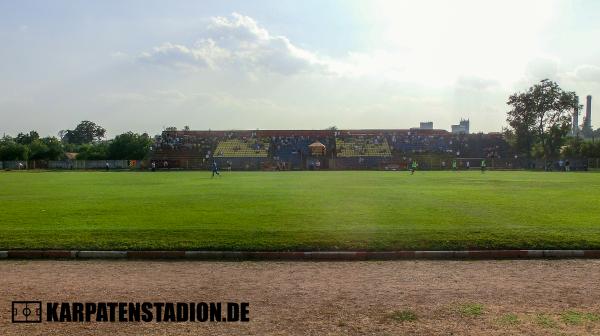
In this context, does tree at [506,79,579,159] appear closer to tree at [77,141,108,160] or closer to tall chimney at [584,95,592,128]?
tree at [77,141,108,160]

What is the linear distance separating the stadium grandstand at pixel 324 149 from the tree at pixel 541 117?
14.0 ft

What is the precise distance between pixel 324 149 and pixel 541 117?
34.4m

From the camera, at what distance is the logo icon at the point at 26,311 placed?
616cm

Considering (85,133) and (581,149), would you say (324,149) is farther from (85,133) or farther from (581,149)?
(85,133)

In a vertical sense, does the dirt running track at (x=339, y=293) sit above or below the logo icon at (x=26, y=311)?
above

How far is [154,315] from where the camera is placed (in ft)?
20.9

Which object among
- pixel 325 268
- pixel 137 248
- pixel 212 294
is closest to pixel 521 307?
pixel 325 268

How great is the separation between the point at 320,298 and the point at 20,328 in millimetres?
3829

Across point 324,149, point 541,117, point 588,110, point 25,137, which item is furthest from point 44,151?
point 588,110

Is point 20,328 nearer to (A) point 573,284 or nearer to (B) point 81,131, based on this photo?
(A) point 573,284

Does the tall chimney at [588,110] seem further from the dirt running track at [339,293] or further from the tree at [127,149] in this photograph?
the dirt running track at [339,293]

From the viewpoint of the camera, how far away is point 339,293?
7.30m

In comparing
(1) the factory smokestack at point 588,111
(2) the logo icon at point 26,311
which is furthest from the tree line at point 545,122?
(1) the factory smokestack at point 588,111

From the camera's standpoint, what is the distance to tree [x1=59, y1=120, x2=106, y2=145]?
165250 mm
